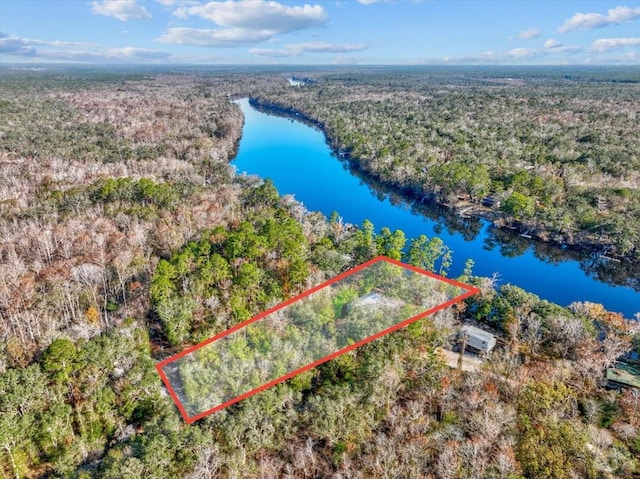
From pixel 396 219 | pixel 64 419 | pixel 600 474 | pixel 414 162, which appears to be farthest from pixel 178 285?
pixel 414 162

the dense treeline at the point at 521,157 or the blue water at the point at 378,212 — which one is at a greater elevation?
the dense treeline at the point at 521,157

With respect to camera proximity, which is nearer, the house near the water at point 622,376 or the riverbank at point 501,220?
the house near the water at point 622,376

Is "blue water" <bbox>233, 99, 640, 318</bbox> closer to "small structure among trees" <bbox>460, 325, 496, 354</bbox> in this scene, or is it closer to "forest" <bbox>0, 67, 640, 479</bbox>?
"forest" <bbox>0, 67, 640, 479</bbox>

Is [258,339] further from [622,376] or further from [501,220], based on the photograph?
[501,220]

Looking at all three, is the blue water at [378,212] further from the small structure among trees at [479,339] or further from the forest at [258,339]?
the small structure among trees at [479,339]

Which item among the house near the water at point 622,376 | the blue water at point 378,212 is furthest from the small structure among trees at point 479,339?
the blue water at point 378,212

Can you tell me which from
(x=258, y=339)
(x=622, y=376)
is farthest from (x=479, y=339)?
(x=258, y=339)

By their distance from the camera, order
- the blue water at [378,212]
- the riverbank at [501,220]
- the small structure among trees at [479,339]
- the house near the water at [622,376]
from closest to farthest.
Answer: the house near the water at [622,376], the small structure among trees at [479,339], the blue water at [378,212], the riverbank at [501,220]
